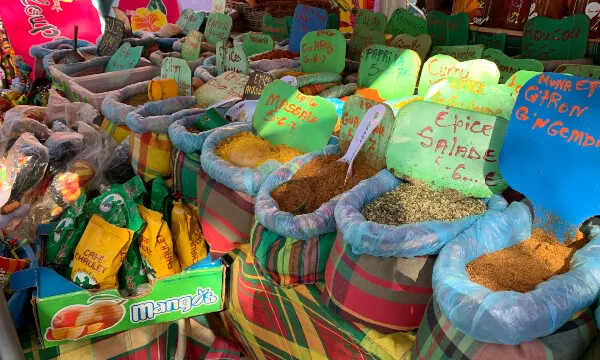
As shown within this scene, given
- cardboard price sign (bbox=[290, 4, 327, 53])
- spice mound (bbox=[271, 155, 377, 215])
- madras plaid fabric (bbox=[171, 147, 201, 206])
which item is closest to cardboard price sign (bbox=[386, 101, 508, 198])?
spice mound (bbox=[271, 155, 377, 215])

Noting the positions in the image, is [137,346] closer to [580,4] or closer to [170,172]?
[170,172]

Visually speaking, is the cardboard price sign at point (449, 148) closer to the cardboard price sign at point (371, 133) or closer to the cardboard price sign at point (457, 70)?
the cardboard price sign at point (371, 133)

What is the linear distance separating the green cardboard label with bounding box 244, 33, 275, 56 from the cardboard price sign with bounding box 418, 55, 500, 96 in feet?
4.18

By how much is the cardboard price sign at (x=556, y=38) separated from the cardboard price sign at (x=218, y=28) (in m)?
1.64

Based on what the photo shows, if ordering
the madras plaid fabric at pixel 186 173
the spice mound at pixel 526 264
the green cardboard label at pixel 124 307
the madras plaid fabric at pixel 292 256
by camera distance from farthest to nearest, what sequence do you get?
the madras plaid fabric at pixel 186 173 → the green cardboard label at pixel 124 307 → the madras plaid fabric at pixel 292 256 → the spice mound at pixel 526 264

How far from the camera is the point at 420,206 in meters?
0.98

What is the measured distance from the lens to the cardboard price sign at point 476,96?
3.60ft

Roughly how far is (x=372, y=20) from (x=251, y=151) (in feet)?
4.71

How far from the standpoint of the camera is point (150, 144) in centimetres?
163

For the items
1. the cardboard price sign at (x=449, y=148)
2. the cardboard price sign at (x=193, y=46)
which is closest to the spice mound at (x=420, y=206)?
the cardboard price sign at (x=449, y=148)

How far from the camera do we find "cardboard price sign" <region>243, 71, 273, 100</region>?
5.48ft

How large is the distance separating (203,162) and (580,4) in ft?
6.46

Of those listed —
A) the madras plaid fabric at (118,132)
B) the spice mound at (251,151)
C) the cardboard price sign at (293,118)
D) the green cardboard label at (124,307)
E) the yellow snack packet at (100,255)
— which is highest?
the cardboard price sign at (293,118)

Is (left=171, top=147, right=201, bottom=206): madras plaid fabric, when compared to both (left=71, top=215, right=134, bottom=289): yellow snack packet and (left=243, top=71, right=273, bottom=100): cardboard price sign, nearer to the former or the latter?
(left=71, top=215, right=134, bottom=289): yellow snack packet
